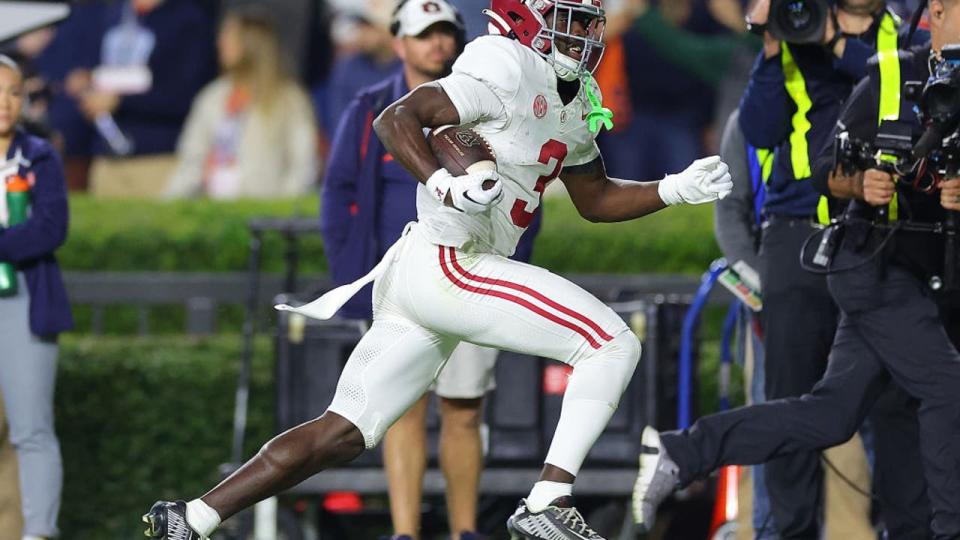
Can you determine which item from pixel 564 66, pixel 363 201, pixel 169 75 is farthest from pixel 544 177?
pixel 169 75

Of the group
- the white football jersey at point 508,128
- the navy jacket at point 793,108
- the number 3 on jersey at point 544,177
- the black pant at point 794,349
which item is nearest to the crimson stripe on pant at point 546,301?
the white football jersey at point 508,128

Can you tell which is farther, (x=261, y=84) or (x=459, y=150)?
(x=261, y=84)

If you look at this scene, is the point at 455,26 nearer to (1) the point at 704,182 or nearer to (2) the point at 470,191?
(1) the point at 704,182

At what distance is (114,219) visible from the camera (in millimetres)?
10812

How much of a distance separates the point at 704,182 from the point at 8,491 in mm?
3141

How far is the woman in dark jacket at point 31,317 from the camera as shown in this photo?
8023 mm

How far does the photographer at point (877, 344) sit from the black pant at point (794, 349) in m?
0.30

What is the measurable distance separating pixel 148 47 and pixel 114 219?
263cm

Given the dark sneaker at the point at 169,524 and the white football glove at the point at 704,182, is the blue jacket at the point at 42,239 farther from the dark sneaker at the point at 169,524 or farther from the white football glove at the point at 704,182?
the white football glove at the point at 704,182

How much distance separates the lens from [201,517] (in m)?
6.50

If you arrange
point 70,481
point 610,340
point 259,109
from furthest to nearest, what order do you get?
point 259,109 → point 70,481 → point 610,340

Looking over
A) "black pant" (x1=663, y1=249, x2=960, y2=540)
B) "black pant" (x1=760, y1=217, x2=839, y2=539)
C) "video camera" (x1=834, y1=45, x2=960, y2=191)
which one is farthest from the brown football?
"black pant" (x1=760, y1=217, x2=839, y2=539)

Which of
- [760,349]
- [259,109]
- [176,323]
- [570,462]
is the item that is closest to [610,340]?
[570,462]

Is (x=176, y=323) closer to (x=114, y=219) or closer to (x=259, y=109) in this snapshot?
(x=114, y=219)
